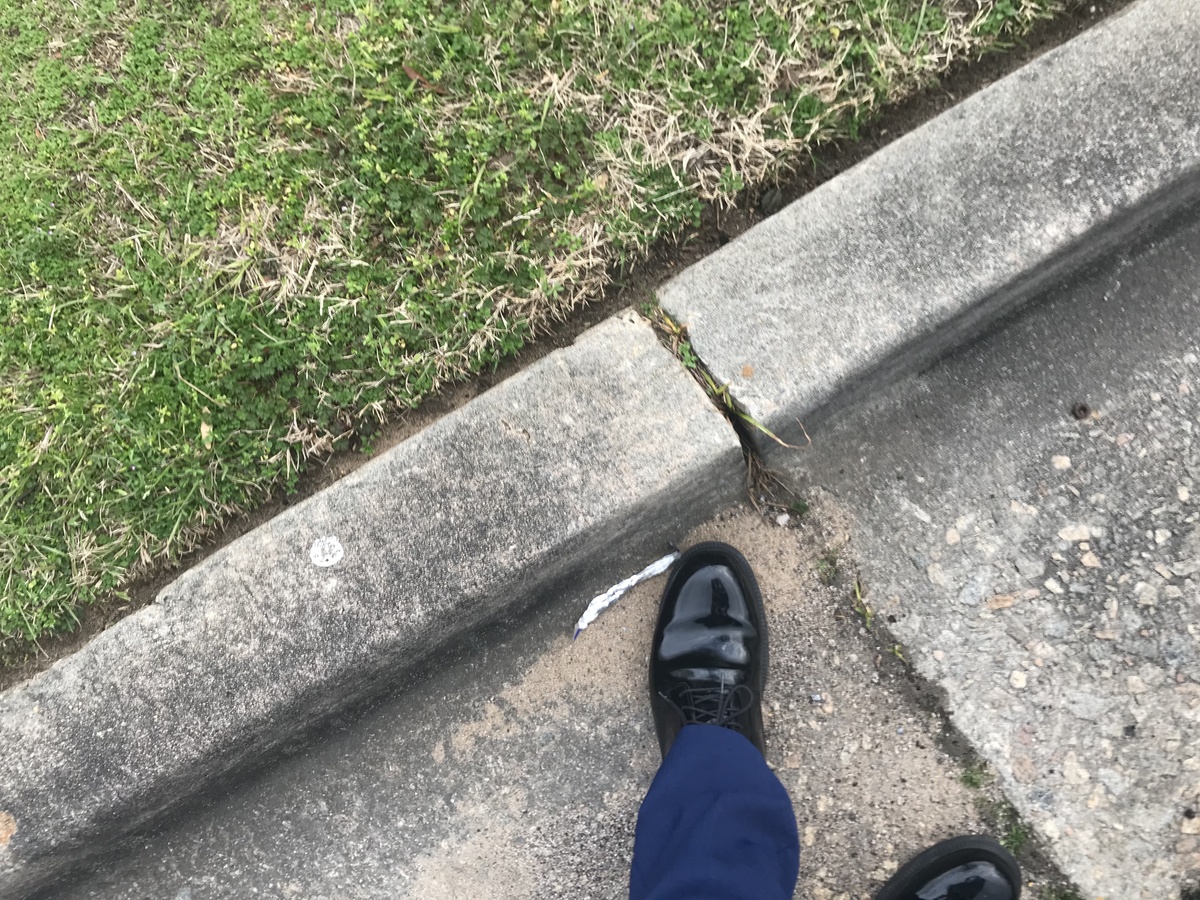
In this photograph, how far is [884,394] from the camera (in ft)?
5.86

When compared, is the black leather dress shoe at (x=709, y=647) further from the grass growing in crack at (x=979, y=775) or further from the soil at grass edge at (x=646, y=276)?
the soil at grass edge at (x=646, y=276)

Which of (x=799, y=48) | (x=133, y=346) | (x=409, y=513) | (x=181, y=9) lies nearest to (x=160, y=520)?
(x=133, y=346)

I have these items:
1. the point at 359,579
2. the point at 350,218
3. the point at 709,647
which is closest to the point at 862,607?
the point at 709,647

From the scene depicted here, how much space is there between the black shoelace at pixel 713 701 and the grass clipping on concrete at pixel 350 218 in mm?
1018

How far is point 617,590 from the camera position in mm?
1854

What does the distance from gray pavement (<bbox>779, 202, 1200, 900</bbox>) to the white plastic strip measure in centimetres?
42

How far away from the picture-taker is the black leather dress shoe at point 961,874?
5.51 feet

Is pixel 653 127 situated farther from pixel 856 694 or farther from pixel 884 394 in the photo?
pixel 856 694

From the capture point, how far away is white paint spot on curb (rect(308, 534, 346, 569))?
1693 mm

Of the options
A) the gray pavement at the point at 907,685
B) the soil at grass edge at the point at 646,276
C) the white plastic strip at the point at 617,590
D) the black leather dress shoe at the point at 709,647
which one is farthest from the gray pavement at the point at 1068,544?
the soil at grass edge at the point at 646,276

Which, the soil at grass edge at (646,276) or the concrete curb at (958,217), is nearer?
the concrete curb at (958,217)

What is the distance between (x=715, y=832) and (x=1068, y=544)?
1.11 metres

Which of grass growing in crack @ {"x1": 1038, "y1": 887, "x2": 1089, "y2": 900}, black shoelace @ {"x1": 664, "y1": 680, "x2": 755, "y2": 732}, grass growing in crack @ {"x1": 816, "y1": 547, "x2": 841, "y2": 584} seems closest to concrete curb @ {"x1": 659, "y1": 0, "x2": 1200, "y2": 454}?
grass growing in crack @ {"x1": 816, "y1": 547, "x2": 841, "y2": 584}

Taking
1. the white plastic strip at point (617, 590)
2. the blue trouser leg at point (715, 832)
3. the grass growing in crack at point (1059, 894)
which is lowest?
the grass growing in crack at point (1059, 894)
